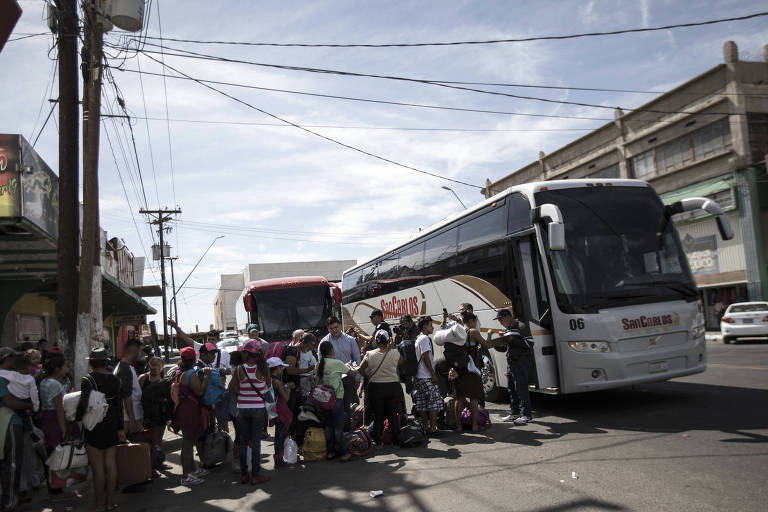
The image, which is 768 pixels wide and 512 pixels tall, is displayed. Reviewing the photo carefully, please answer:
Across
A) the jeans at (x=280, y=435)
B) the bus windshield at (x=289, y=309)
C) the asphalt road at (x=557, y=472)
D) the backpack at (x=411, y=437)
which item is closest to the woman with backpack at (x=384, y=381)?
the backpack at (x=411, y=437)

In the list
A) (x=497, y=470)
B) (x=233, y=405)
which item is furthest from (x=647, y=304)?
(x=233, y=405)

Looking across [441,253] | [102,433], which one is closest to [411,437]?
[102,433]

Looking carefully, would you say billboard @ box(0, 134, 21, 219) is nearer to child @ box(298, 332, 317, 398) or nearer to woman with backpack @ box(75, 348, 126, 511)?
woman with backpack @ box(75, 348, 126, 511)

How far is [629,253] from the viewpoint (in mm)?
8945

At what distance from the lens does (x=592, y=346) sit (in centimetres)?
853

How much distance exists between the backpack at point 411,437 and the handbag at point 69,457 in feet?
12.5

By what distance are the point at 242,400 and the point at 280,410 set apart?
601 millimetres

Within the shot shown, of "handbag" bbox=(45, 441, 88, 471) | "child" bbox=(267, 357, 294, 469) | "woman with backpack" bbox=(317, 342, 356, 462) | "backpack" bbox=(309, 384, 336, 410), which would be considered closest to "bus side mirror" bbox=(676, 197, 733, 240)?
"woman with backpack" bbox=(317, 342, 356, 462)

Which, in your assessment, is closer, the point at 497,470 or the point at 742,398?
the point at 497,470

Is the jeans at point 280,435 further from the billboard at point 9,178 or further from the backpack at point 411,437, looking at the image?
the billboard at point 9,178

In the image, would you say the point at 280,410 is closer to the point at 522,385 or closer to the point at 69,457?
the point at 69,457

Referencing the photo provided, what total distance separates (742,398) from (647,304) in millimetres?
2095

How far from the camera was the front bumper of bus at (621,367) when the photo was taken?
8453 mm

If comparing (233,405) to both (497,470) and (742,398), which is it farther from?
(742,398)
